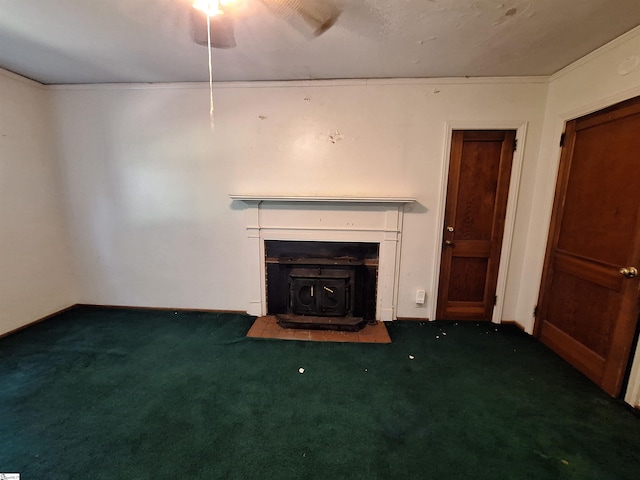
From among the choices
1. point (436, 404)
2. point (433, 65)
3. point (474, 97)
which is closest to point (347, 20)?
point (433, 65)

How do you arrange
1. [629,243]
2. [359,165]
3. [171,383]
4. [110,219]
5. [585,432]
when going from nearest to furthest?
[585,432]
[629,243]
[171,383]
[359,165]
[110,219]

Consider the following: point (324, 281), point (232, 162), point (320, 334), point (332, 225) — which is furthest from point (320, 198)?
point (320, 334)

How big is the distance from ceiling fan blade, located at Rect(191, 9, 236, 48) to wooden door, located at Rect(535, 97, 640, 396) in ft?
8.80

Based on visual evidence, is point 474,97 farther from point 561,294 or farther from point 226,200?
point 226,200

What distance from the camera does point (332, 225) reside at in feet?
8.59

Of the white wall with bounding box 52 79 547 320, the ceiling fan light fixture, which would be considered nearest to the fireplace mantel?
the white wall with bounding box 52 79 547 320

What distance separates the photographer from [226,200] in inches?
106

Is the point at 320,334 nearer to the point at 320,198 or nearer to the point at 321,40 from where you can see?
Result: the point at 320,198

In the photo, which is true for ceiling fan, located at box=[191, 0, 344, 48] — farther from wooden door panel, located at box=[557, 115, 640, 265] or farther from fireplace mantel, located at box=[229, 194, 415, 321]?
wooden door panel, located at box=[557, 115, 640, 265]

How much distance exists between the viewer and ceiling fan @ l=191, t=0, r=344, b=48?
Answer: 55.4 inches

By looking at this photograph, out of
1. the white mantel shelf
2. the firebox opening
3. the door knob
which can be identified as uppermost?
the white mantel shelf

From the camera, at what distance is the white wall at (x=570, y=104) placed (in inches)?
65.2

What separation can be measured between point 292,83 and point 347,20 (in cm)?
100

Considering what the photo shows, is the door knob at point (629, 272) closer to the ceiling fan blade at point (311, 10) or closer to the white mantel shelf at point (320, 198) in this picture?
the white mantel shelf at point (320, 198)
